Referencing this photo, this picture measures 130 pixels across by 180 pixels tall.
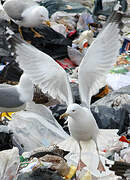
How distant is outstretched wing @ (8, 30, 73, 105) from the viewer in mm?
2992

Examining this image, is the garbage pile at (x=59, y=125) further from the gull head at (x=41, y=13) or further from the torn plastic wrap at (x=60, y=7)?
the torn plastic wrap at (x=60, y=7)

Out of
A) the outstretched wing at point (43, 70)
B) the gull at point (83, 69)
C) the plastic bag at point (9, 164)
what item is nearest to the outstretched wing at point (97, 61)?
the gull at point (83, 69)

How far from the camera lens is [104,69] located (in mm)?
2982

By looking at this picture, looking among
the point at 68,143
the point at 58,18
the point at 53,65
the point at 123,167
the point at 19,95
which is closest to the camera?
the point at 123,167

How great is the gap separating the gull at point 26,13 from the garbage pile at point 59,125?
0.13 meters

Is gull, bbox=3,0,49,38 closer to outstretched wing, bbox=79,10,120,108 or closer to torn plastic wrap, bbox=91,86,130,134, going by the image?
torn plastic wrap, bbox=91,86,130,134

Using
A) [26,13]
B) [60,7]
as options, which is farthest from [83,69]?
[60,7]

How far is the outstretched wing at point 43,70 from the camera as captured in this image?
118 inches

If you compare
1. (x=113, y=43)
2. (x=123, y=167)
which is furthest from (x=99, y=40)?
(x=123, y=167)

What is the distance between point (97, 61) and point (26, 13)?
227 cm

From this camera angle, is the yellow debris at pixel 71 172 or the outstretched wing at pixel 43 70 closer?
the yellow debris at pixel 71 172

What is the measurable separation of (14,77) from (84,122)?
1714 mm

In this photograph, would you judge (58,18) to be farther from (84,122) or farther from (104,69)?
(84,122)

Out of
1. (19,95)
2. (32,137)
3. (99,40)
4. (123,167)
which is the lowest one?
(32,137)
